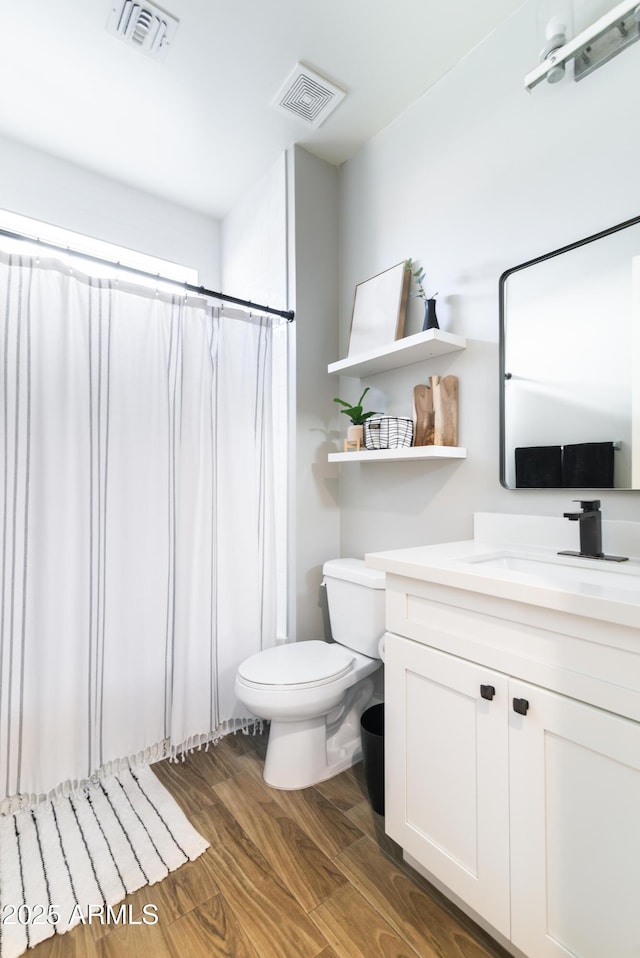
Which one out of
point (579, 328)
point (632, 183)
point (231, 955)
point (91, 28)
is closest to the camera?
point (231, 955)

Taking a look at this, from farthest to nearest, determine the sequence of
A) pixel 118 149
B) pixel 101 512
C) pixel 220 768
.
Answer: pixel 118 149
pixel 220 768
pixel 101 512

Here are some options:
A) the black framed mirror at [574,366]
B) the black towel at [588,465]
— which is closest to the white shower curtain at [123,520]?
the black framed mirror at [574,366]

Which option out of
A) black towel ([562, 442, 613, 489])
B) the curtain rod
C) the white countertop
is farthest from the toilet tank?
the curtain rod

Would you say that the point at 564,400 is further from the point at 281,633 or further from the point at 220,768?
the point at 220,768

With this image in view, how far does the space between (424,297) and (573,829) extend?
1.66 m

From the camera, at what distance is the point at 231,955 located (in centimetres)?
107

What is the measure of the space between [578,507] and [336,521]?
1138 mm

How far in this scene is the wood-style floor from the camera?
1.09 m

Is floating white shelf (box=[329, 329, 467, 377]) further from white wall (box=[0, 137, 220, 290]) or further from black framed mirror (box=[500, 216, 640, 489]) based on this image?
white wall (box=[0, 137, 220, 290])

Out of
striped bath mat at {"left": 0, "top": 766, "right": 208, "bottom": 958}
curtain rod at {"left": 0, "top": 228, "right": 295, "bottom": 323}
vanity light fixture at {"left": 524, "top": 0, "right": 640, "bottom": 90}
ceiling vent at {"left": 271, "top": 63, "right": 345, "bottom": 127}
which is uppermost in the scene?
ceiling vent at {"left": 271, "top": 63, "right": 345, "bottom": 127}

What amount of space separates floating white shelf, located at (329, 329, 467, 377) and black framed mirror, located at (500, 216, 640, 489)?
7.6 inches

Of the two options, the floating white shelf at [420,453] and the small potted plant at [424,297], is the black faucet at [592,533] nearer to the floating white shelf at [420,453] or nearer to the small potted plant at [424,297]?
the floating white shelf at [420,453]

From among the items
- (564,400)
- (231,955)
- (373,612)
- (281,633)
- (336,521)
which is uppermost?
(564,400)

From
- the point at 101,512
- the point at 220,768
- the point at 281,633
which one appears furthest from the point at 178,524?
the point at 220,768
